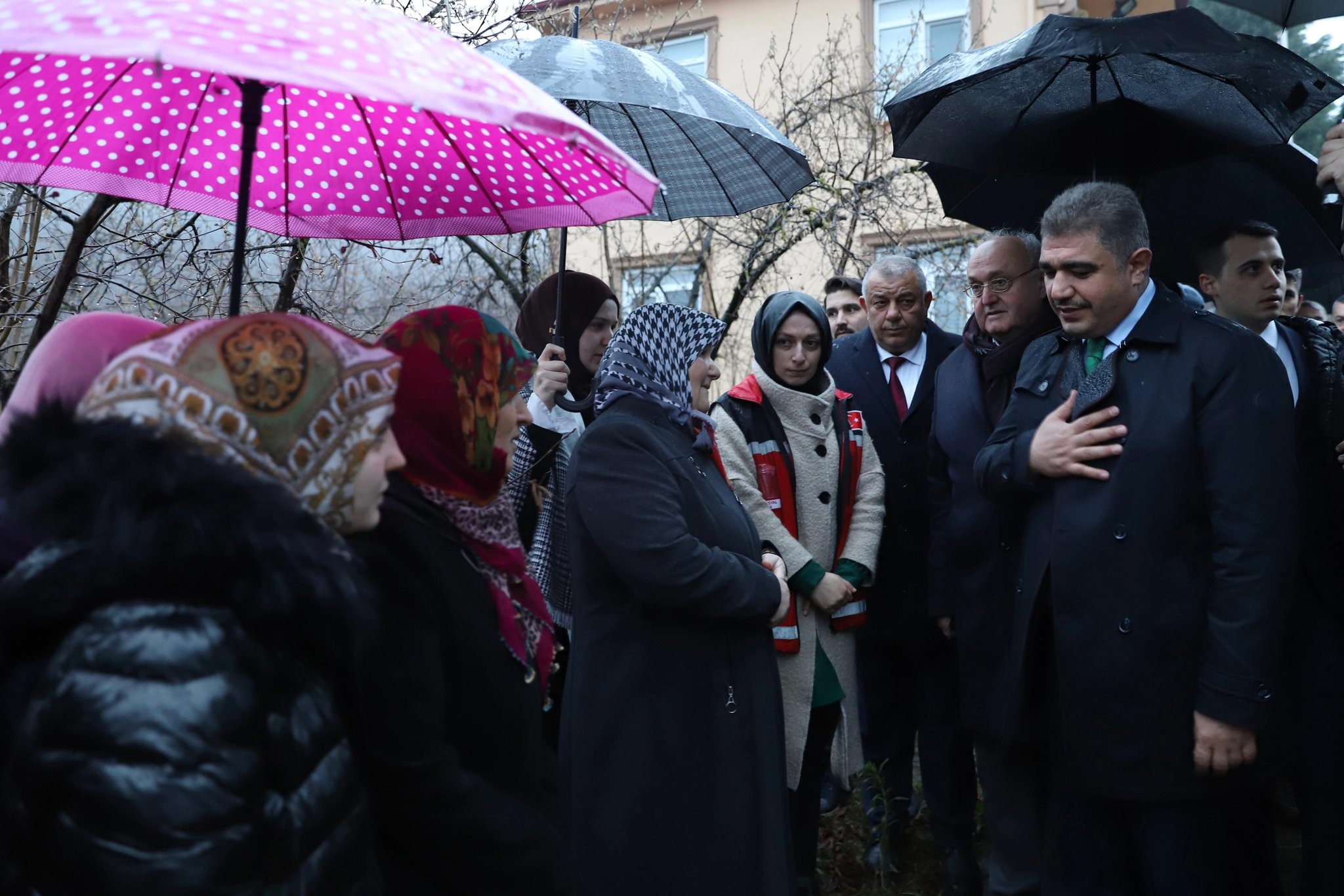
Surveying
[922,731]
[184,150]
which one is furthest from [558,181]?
[922,731]

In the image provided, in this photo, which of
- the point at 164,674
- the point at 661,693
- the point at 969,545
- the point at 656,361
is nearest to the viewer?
the point at 164,674

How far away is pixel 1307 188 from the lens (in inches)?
175

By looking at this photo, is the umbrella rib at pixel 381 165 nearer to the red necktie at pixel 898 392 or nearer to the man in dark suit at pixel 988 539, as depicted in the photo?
the man in dark suit at pixel 988 539

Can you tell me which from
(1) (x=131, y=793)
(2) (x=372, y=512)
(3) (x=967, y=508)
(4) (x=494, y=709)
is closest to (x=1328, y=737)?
(3) (x=967, y=508)

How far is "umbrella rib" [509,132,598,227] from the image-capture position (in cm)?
279

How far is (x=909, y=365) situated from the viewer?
5059 mm

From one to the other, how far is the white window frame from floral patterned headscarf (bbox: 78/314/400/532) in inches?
292

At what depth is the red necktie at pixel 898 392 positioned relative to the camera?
4.93 m

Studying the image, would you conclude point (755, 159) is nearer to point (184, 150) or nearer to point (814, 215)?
point (184, 150)

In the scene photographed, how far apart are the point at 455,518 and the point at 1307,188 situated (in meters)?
3.89

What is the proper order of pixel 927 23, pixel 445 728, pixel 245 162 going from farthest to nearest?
1. pixel 927 23
2. pixel 245 162
3. pixel 445 728

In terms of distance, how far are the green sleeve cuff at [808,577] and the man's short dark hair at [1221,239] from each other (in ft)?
6.72

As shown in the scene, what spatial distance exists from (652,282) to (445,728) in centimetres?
805

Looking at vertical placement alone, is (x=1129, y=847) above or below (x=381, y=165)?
below
